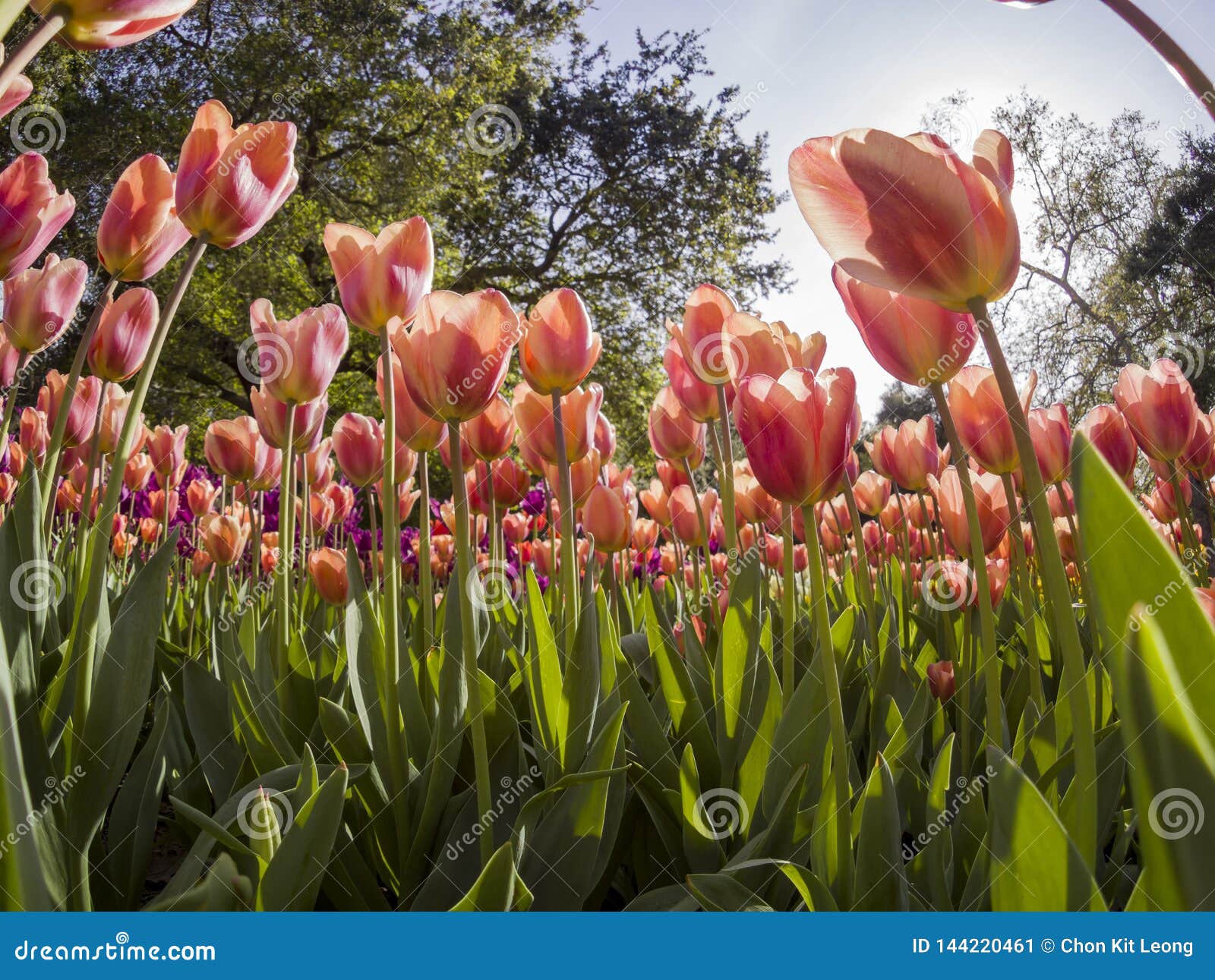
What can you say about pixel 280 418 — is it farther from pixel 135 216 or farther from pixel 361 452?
pixel 135 216

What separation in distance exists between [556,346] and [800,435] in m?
0.46

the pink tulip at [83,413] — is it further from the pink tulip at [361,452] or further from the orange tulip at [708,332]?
the orange tulip at [708,332]

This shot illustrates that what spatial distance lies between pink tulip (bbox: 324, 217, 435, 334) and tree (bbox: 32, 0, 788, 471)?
13.0 m

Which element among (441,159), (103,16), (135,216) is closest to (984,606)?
(103,16)

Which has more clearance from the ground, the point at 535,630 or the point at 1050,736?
the point at 535,630

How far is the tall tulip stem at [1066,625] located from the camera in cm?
54

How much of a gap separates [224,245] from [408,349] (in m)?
0.44

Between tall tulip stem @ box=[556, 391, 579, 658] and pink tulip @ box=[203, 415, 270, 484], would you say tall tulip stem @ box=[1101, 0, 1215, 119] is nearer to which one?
tall tulip stem @ box=[556, 391, 579, 658]

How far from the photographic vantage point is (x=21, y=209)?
3.42 feet

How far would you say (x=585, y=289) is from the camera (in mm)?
16906

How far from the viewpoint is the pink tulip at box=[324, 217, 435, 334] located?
3.42 ft

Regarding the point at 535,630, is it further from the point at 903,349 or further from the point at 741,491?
the point at 741,491

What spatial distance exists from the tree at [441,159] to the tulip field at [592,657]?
12857 millimetres

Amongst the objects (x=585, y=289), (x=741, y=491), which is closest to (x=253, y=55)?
(x=585, y=289)
